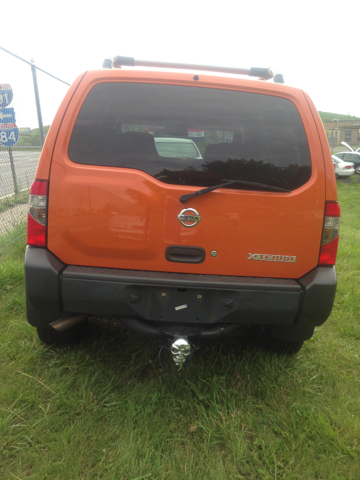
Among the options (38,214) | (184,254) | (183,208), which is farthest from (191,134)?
(38,214)

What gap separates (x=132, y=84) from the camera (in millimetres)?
2043

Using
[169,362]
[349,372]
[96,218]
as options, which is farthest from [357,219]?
[96,218]

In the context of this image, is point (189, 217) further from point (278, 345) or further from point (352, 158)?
point (352, 158)

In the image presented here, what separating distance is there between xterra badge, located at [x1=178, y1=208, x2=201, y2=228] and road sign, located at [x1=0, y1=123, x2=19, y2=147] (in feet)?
13.4

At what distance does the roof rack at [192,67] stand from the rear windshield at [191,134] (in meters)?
0.44

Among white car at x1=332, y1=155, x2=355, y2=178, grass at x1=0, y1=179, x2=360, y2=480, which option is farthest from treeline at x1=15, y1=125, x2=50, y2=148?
white car at x1=332, y1=155, x2=355, y2=178

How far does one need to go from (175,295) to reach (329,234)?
3.15ft

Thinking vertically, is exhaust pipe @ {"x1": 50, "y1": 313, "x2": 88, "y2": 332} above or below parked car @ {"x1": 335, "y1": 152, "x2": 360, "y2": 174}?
above

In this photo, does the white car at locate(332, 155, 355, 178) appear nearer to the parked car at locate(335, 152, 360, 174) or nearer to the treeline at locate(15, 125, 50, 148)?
the parked car at locate(335, 152, 360, 174)

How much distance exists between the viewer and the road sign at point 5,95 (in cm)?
481

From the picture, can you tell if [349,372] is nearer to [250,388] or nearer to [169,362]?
[250,388]

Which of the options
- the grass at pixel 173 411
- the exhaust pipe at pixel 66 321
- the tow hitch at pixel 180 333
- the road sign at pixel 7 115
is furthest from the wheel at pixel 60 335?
the road sign at pixel 7 115

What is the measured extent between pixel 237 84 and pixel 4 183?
437cm

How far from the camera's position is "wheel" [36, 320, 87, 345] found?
257 cm
